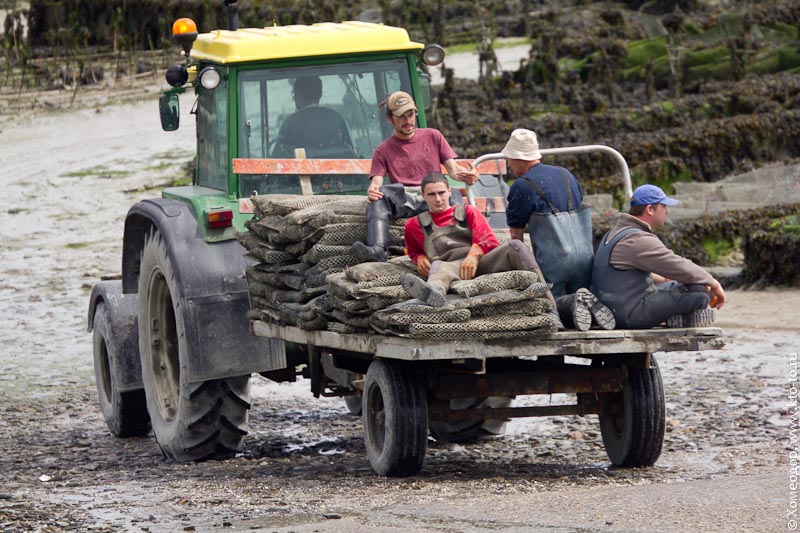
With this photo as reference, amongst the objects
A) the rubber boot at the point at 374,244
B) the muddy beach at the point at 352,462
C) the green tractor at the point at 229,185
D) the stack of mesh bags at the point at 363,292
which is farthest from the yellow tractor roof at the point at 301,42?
the muddy beach at the point at 352,462

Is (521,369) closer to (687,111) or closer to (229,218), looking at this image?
(229,218)

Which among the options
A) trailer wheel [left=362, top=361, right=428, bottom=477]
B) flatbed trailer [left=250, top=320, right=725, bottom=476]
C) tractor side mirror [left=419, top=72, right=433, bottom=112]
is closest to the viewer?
flatbed trailer [left=250, top=320, right=725, bottom=476]

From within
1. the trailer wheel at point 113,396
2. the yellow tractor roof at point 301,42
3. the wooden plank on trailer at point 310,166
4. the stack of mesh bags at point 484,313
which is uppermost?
the yellow tractor roof at point 301,42

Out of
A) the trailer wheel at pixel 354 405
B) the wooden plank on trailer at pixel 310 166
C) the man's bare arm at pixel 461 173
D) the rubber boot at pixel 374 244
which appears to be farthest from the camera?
the trailer wheel at pixel 354 405

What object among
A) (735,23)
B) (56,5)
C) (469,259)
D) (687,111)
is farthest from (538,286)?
(56,5)

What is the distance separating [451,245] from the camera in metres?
8.20

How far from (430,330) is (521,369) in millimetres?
1344

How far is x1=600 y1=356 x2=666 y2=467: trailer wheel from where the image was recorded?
27.5 feet

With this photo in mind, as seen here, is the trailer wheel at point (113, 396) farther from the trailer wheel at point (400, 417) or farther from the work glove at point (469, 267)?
the work glove at point (469, 267)

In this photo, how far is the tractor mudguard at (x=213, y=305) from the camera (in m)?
9.12

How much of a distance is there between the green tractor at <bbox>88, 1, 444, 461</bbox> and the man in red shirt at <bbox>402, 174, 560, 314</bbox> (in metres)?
1.48

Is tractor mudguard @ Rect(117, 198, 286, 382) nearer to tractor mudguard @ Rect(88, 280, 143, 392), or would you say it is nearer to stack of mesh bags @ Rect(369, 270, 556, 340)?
tractor mudguard @ Rect(88, 280, 143, 392)

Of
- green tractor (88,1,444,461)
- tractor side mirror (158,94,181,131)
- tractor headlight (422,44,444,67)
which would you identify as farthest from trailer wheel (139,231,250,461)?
tractor headlight (422,44,444,67)

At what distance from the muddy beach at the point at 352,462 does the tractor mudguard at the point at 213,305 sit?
664 millimetres
